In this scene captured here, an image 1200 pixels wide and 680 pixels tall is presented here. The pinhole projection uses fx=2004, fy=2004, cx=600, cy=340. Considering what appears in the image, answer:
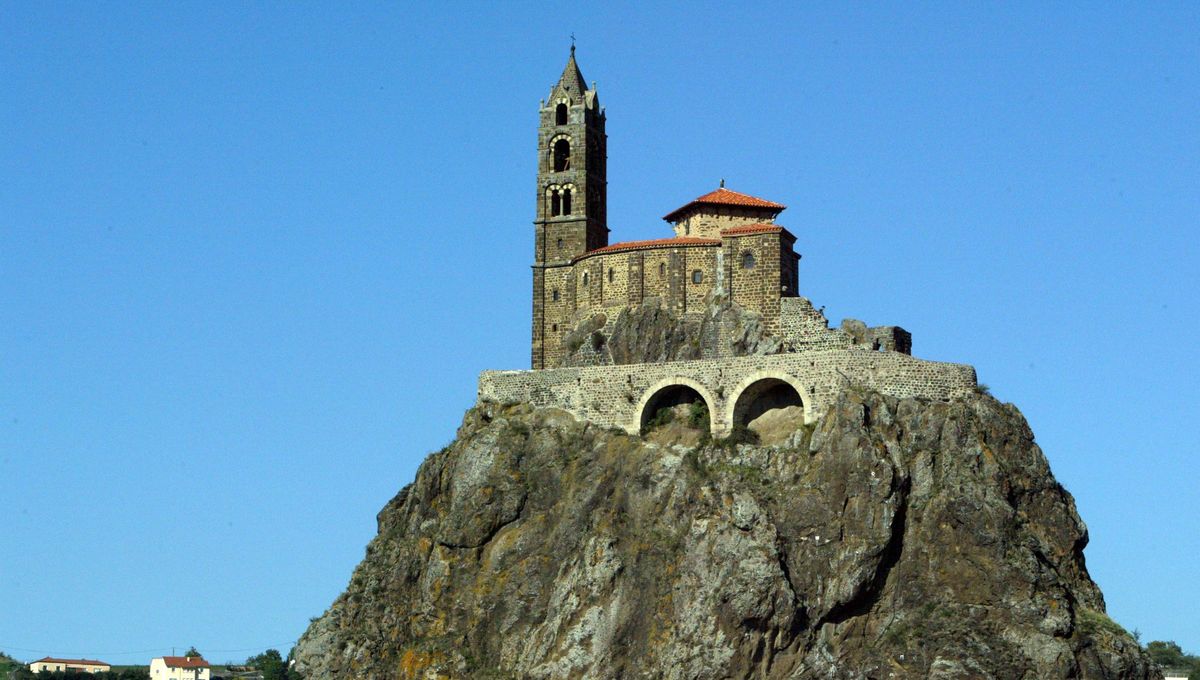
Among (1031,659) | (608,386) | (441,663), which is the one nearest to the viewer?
(1031,659)

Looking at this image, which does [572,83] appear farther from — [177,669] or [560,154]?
[177,669]

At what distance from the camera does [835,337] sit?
317ft

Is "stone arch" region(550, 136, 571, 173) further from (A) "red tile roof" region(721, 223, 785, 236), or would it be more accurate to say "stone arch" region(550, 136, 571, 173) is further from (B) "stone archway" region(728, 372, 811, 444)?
(B) "stone archway" region(728, 372, 811, 444)

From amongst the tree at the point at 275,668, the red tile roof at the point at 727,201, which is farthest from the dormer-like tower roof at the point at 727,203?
the tree at the point at 275,668

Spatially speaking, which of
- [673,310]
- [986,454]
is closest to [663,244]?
[673,310]

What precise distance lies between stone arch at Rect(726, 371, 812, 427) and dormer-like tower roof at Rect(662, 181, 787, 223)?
12.9 meters

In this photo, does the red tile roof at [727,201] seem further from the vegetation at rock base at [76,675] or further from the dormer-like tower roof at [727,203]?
the vegetation at rock base at [76,675]

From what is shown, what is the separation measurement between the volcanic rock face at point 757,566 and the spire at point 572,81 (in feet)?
76.1

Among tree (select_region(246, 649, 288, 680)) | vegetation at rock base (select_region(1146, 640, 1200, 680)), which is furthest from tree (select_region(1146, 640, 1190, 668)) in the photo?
tree (select_region(246, 649, 288, 680))

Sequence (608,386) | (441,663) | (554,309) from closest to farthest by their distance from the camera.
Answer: (441,663) < (608,386) < (554,309)

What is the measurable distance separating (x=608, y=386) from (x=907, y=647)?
2122cm

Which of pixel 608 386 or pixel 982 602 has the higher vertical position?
pixel 608 386

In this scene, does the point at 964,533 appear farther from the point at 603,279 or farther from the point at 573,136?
the point at 573,136

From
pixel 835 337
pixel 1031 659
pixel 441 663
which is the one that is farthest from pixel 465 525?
pixel 1031 659
